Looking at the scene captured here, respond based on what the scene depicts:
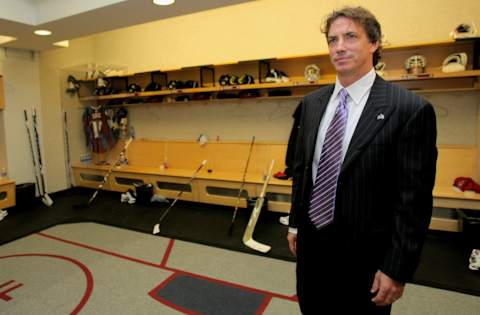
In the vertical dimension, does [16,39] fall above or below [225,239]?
above

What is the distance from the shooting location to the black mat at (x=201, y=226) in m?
2.59

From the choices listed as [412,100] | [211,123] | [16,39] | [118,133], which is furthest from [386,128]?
[118,133]

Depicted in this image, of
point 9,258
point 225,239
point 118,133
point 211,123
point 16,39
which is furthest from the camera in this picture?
point 118,133

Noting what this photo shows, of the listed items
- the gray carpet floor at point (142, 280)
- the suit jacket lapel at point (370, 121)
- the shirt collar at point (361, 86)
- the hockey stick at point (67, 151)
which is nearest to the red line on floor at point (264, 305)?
the gray carpet floor at point (142, 280)

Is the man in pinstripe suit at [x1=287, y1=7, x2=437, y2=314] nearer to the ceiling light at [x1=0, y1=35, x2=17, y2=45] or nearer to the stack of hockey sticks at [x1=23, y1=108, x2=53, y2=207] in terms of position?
→ the ceiling light at [x1=0, y1=35, x2=17, y2=45]

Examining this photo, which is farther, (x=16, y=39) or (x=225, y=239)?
(x=16, y=39)

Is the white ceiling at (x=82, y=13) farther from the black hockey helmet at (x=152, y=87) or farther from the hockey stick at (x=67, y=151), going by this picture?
the hockey stick at (x=67, y=151)

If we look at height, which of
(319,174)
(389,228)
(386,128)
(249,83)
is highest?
(249,83)

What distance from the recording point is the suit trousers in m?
1.14

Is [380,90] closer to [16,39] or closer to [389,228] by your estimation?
[389,228]

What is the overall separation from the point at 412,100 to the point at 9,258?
3660 millimetres


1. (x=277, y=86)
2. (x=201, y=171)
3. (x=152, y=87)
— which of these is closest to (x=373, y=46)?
(x=277, y=86)

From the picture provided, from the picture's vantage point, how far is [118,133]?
5.77m

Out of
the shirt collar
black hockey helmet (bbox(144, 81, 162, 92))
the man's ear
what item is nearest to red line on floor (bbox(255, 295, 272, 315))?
the shirt collar
